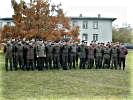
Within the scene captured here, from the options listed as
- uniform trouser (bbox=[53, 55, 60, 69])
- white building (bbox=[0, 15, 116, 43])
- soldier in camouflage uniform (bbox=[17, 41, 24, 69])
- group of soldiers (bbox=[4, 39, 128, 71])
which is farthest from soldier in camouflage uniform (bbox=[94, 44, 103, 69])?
white building (bbox=[0, 15, 116, 43])

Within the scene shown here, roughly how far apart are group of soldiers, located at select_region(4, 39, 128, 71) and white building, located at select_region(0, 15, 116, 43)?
44112mm

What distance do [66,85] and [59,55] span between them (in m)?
5.46

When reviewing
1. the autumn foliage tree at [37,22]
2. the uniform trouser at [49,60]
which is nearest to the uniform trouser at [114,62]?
the uniform trouser at [49,60]

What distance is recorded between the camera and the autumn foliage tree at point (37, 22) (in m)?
36.6

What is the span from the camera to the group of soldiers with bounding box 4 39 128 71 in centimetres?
1950

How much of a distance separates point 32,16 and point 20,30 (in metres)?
1.77

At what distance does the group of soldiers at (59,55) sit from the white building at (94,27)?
4414 centimetres

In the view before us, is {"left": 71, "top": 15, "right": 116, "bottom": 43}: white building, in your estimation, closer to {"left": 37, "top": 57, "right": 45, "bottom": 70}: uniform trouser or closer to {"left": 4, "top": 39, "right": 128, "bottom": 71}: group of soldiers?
{"left": 4, "top": 39, "right": 128, "bottom": 71}: group of soldiers

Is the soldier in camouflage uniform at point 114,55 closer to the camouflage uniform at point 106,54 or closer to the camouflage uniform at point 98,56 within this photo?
the camouflage uniform at point 106,54

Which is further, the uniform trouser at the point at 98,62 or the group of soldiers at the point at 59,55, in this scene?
the uniform trouser at the point at 98,62

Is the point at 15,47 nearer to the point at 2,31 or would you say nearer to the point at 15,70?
the point at 15,70

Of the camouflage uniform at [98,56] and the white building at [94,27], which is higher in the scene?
the white building at [94,27]

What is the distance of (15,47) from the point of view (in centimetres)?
1941

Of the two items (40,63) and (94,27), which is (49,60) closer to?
(40,63)
